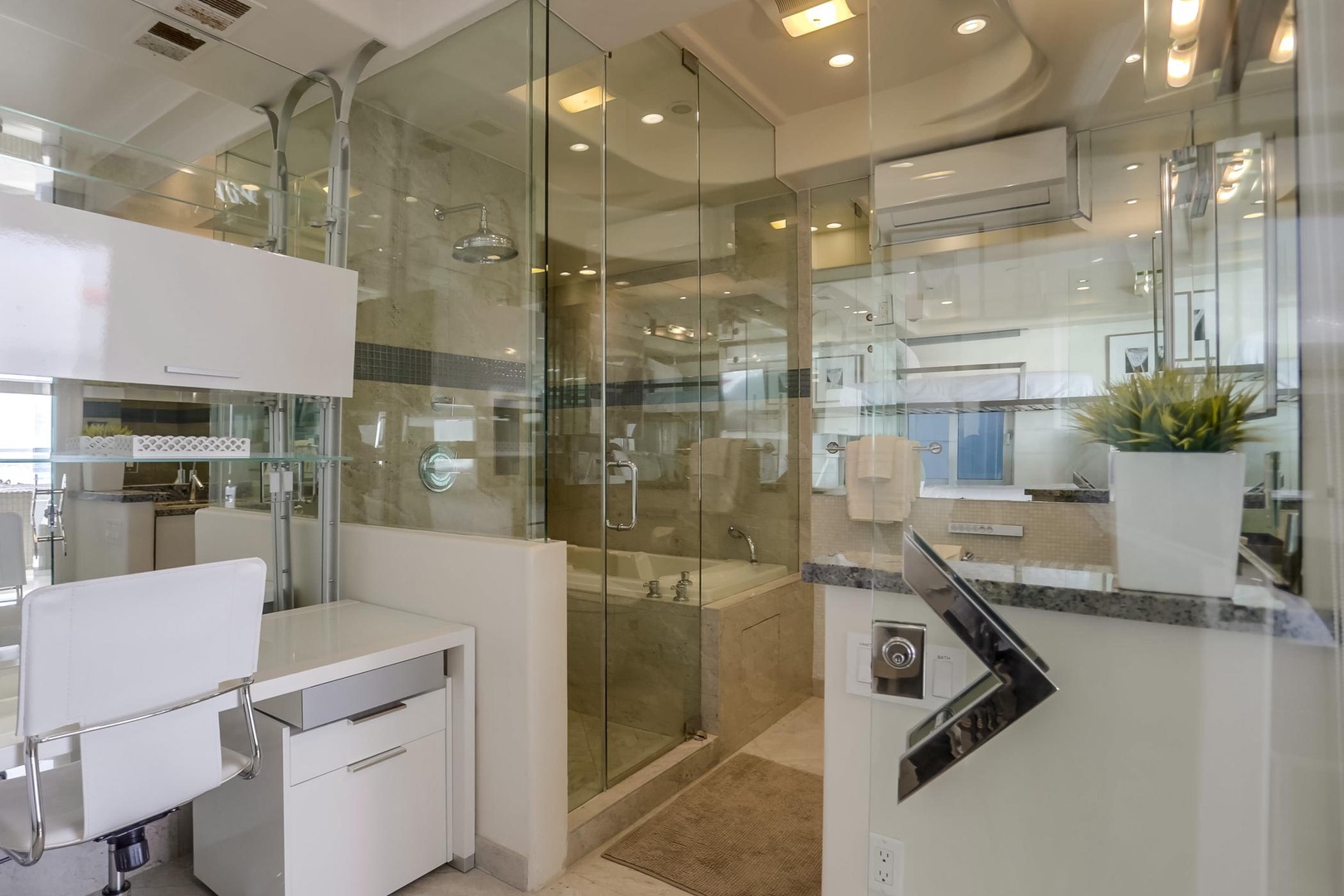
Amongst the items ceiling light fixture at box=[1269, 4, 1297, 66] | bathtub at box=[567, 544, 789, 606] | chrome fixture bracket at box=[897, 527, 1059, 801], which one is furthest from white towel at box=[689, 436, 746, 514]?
ceiling light fixture at box=[1269, 4, 1297, 66]

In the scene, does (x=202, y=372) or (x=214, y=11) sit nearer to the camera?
(x=202, y=372)

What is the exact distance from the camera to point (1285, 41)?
0.79 m

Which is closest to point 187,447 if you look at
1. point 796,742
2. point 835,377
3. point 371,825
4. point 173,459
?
point 173,459

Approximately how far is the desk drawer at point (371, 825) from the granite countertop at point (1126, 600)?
4.79ft

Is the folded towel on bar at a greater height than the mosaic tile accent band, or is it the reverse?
the mosaic tile accent band

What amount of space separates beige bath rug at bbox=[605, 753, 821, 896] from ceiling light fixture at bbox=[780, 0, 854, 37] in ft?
9.44

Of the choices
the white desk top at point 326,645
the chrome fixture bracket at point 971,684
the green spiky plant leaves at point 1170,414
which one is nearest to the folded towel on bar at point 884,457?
the chrome fixture bracket at point 971,684

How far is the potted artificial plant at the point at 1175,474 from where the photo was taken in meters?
0.85

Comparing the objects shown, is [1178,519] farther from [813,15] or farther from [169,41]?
[169,41]

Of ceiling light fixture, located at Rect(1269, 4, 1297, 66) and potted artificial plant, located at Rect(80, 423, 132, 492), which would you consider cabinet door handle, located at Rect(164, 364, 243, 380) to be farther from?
ceiling light fixture, located at Rect(1269, 4, 1297, 66)

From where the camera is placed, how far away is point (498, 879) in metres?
2.01

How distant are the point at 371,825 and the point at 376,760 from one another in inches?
6.4

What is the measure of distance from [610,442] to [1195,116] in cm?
198

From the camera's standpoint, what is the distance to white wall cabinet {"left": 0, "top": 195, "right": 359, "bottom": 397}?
1.59 metres
